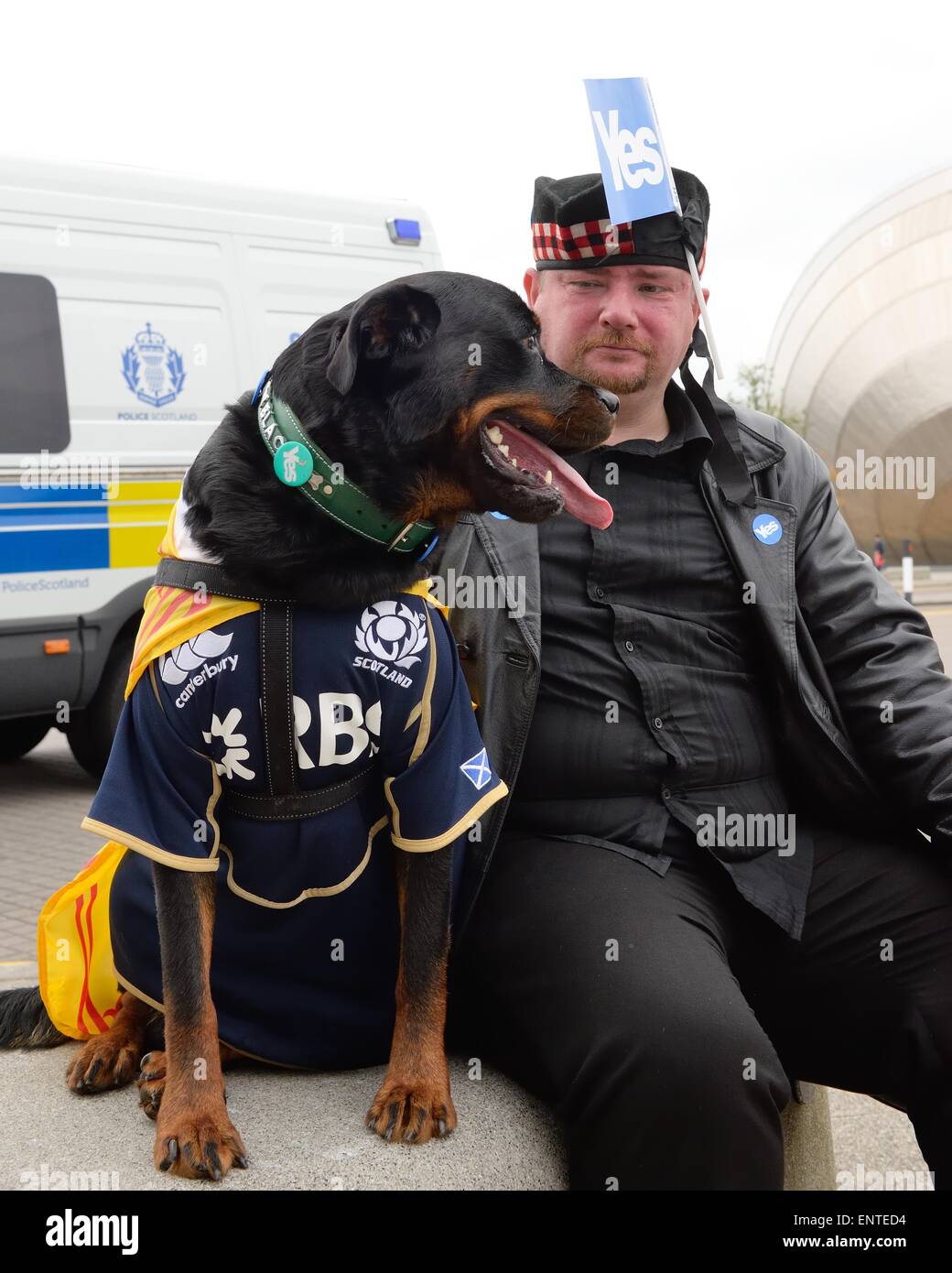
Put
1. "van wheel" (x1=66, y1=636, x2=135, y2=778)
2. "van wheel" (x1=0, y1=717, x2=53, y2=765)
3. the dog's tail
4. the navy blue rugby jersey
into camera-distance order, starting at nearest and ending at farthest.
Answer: the navy blue rugby jersey
the dog's tail
"van wheel" (x1=66, y1=636, x2=135, y2=778)
"van wheel" (x1=0, y1=717, x2=53, y2=765)

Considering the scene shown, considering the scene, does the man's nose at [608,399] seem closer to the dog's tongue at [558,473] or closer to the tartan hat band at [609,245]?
the dog's tongue at [558,473]

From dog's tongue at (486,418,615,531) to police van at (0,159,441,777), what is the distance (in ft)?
13.3

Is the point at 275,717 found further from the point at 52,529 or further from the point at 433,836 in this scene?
the point at 52,529

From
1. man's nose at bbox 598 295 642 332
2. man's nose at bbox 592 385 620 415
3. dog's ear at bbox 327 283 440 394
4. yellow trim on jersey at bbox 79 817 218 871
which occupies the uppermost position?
man's nose at bbox 598 295 642 332

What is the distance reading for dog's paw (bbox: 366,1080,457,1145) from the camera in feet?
6.62

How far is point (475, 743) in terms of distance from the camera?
2.15 metres

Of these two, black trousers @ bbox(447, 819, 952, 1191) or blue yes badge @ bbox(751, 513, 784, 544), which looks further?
blue yes badge @ bbox(751, 513, 784, 544)

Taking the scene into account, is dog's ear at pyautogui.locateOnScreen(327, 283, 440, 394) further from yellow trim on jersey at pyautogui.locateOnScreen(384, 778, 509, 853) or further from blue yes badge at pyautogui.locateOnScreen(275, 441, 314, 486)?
yellow trim on jersey at pyautogui.locateOnScreen(384, 778, 509, 853)

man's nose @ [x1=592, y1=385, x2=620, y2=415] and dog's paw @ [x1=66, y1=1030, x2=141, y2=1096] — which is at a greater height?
man's nose @ [x1=592, y1=385, x2=620, y2=415]

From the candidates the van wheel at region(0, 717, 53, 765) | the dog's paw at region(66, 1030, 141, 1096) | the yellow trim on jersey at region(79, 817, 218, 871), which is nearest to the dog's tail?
the dog's paw at region(66, 1030, 141, 1096)

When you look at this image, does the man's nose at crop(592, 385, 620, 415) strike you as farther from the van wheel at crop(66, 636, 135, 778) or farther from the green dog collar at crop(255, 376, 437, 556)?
the van wheel at crop(66, 636, 135, 778)

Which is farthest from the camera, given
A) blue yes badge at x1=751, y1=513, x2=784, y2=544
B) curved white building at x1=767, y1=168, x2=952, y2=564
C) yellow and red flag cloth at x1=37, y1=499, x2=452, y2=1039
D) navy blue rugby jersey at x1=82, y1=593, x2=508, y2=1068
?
curved white building at x1=767, y1=168, x2=952, y2=564

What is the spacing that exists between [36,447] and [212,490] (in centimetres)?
432

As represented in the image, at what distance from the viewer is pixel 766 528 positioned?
261 cm
